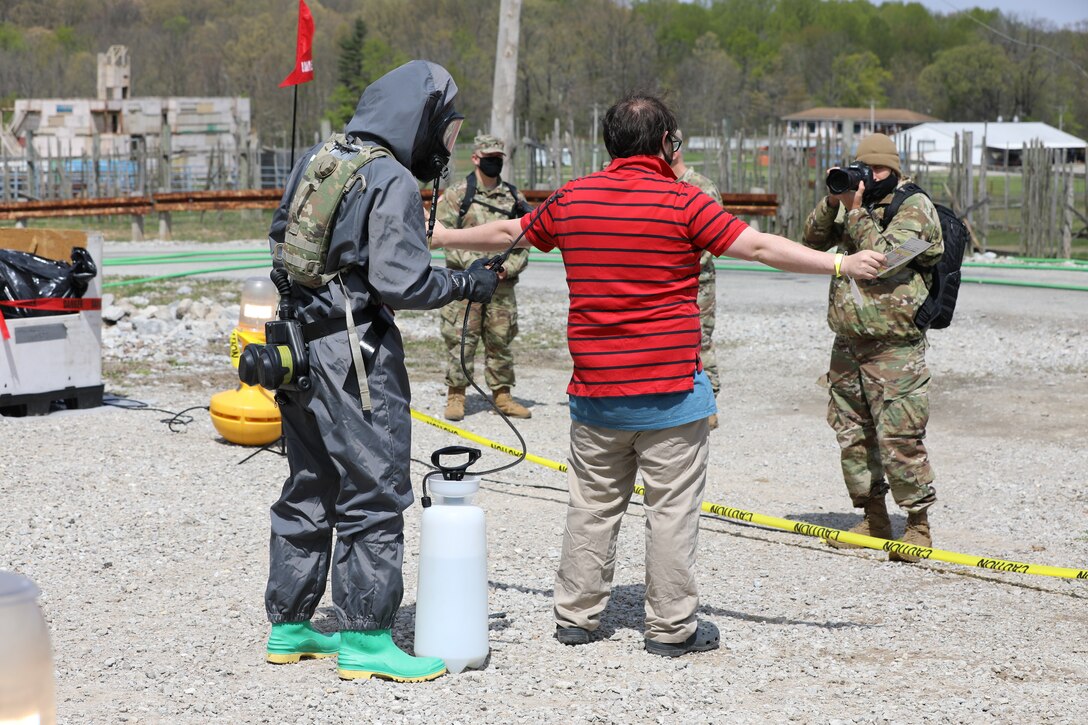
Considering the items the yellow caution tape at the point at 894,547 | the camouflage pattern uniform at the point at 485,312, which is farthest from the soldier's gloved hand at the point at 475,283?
the camouflage pattern uniform at the point at 485,312

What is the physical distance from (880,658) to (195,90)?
108 meters

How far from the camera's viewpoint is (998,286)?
663 inches

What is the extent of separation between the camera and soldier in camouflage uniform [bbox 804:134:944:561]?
5.80 meters

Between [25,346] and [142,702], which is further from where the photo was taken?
[25,346]

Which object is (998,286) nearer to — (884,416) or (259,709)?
(884,416)

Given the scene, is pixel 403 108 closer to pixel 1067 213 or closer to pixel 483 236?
pixel 483 236

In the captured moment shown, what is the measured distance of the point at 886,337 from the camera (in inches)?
230

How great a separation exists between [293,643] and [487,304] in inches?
202

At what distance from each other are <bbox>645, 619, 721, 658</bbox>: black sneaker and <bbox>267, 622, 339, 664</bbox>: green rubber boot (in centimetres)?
116

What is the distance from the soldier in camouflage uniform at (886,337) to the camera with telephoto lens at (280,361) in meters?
2.72

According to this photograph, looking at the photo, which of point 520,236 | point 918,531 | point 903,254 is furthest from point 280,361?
point 918,531

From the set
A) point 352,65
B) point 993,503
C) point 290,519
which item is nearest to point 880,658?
point 290,519

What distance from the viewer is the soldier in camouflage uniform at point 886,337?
228 inches

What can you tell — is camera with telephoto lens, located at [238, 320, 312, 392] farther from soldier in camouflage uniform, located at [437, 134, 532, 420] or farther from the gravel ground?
soldier in camouflage uniform, located at [437, 134, 532, 420]
